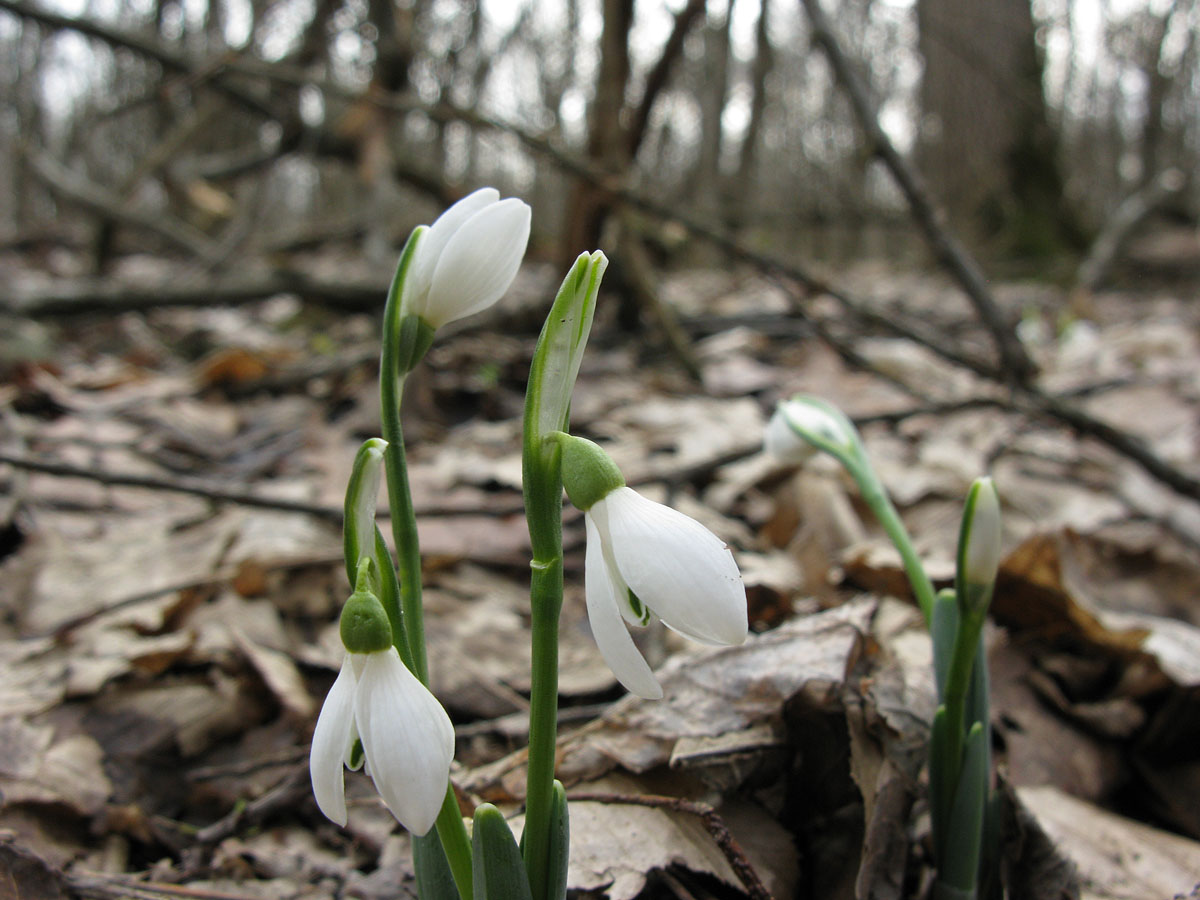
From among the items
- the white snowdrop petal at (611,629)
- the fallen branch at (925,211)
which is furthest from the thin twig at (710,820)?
the fallen branch at (925,211)

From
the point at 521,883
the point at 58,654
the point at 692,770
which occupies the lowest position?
the point at 58,654

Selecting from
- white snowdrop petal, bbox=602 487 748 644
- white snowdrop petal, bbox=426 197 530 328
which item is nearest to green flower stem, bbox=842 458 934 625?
white snowdrop petal, bbox=602 487 748 644

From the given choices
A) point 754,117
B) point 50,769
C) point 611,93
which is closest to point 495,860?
point 50,769

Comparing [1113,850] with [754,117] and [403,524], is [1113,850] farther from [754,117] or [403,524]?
[754,117]

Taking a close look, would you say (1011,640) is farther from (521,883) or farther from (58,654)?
(58,654)

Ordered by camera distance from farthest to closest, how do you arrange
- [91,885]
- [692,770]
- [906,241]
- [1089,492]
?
1. [906,241]
2. [1089,492]
3. [692,770]
4. [91,885]

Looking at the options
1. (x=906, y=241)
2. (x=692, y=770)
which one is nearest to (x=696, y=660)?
(x=692, y=770)
